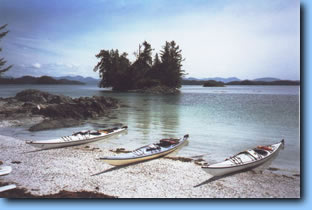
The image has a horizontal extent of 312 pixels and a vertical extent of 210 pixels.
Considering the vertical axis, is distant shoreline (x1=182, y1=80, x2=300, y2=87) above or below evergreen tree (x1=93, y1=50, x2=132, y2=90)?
below

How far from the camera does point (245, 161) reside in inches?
238

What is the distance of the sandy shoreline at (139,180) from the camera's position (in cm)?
492

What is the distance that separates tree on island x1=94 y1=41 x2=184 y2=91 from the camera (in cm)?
738

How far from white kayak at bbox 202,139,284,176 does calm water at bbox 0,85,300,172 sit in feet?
0.97

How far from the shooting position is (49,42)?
6734 mm

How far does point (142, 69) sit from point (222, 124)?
16.4ft

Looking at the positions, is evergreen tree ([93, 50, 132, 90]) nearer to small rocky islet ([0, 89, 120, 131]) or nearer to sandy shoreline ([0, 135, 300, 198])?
sandy shoreline ([0, 135, 300, 198])

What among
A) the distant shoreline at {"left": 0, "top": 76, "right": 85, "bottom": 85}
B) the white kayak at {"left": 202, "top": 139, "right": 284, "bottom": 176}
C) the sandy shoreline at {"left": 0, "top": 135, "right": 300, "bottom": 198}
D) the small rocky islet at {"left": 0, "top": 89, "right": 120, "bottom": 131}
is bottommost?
the sandy shoreline at {"left": 0, "top": 135, "right": 300, "bottom": 198}

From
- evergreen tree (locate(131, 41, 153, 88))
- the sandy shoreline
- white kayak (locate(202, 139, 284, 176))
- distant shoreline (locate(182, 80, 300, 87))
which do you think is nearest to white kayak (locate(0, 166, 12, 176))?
the sandy shoreline

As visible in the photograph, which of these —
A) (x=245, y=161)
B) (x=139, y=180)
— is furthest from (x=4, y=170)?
(x=245, y=161)

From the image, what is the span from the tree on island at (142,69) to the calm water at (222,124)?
83 cm

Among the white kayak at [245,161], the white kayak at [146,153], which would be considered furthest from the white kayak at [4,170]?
the white kayak at [245,161]

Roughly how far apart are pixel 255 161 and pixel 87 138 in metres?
6.12

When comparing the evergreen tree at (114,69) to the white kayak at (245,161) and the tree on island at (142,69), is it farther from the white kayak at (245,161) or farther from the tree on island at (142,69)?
the white kayak at (245,161)
